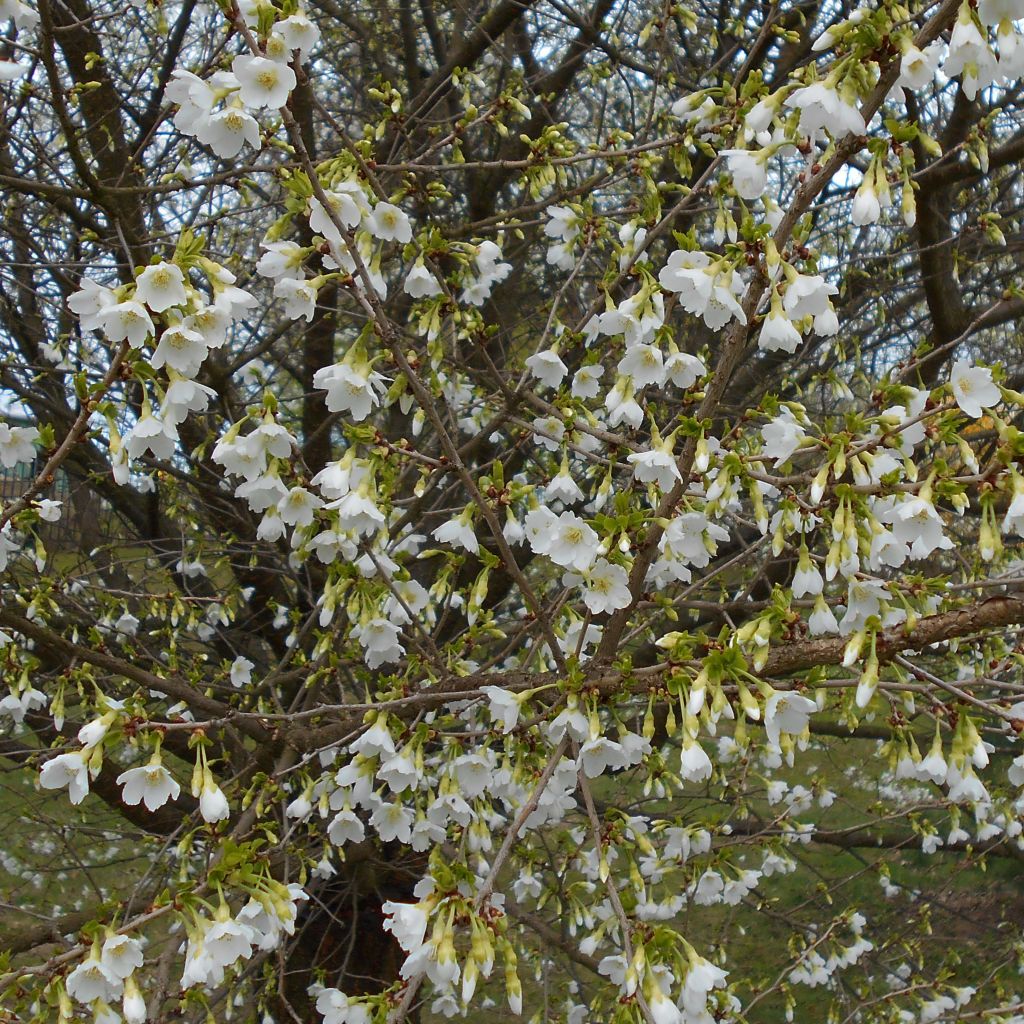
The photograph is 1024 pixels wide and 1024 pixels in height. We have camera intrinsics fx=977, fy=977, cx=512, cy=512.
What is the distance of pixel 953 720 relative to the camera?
2.27 meters

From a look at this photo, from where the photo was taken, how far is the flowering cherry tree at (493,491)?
2176 millimetres

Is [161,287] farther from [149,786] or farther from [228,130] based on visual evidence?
[149,786]

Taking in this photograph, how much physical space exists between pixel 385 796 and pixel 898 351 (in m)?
4.63

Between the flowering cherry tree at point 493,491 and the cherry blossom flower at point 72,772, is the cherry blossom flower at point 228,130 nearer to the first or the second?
the flowering cherry tree at point 493,491

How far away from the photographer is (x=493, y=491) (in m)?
2.77

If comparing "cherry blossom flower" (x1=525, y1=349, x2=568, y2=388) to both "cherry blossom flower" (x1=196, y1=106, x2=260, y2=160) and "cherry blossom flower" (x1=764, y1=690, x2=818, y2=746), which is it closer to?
"cherry blossom flower" (x1=196, y1=106, x2=260, y2=160)

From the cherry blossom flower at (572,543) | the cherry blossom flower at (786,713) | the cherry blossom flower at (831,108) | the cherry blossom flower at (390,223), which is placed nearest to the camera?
the cherry blossom flower at (831,108)

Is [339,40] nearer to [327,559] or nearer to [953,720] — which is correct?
[327,559]

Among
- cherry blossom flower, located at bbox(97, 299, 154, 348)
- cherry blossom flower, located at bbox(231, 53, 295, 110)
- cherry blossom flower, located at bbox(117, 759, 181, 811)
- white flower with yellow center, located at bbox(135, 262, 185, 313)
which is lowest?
cherry blossom flower, located at bbox(117, 759, 181, 811)

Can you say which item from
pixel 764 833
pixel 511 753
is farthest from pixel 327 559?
pixel 764 833

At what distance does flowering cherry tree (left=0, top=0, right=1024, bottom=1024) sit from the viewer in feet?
7.14

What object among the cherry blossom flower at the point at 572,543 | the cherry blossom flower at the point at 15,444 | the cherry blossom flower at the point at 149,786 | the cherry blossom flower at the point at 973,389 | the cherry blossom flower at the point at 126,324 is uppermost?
the cherry blossom flower at the point at 15,444

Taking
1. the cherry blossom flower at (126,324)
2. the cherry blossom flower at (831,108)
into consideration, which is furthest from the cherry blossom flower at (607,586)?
the cherry blossom flower at (126,324)

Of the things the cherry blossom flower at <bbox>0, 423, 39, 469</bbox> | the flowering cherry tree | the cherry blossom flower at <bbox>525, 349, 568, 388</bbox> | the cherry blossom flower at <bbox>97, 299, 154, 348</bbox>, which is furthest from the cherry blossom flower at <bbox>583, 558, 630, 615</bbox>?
the cherry blossom flower at <bbox>0, 423, 39, 469</bbox>
